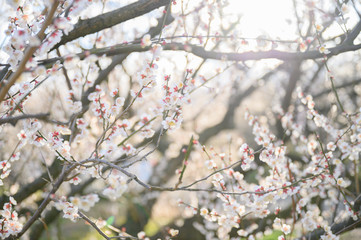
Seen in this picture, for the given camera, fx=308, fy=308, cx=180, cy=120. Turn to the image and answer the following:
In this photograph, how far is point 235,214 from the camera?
2625 mm

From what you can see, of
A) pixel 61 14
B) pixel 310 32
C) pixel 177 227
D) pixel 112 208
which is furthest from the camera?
pixel 112 208

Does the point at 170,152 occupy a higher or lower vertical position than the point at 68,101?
higher

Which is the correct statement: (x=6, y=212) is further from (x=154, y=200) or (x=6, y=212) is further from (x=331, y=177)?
(x=154, y=200)

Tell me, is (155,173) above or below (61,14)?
above

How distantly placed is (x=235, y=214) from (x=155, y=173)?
14.8 ft

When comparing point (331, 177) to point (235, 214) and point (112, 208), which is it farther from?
point (112, 208)

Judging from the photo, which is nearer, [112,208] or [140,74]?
[140,74]

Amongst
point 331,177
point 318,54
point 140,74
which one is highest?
point 140,74

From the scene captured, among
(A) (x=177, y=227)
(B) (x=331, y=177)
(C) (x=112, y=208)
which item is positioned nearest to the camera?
(B) (x=331, y=177)

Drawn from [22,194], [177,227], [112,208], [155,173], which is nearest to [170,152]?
[155,173]

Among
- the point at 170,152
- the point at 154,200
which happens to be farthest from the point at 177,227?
the point at 170,152

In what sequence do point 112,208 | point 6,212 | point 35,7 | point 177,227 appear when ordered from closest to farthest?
point 6,212, point 35,7, point 177,227, point 112,208

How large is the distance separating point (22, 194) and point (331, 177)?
279cm

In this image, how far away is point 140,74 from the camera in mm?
1962
